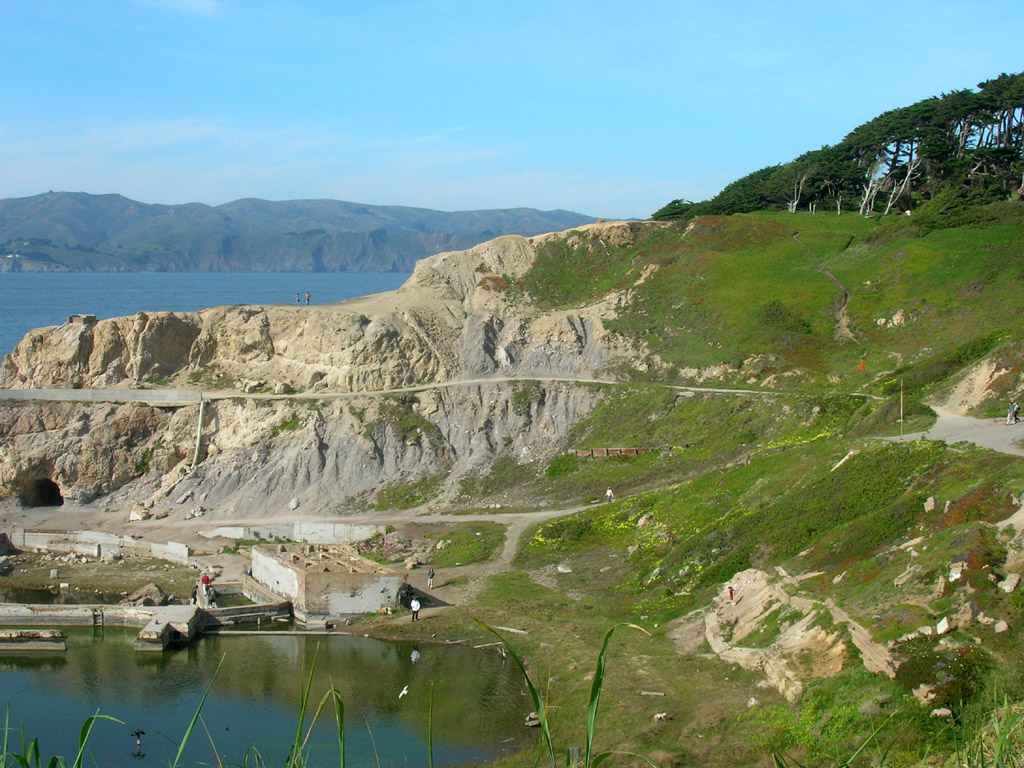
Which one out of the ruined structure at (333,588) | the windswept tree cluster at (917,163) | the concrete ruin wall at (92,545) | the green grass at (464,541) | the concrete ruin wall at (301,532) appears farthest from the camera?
the windswept tree cluster at (917,163)

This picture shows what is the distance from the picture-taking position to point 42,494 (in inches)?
2571

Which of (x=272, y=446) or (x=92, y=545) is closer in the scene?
(x=92, y=545)

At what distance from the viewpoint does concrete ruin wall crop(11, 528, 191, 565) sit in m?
54.0

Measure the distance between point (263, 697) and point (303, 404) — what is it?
3353cm

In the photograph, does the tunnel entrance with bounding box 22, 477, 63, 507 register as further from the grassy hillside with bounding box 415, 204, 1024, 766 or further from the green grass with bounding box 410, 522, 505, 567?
the grassy hillside with bounding box 415, 204, 1024, 766

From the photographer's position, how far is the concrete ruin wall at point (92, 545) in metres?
54.0

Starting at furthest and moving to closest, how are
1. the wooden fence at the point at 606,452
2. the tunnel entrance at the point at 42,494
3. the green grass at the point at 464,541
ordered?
the tunnel entrance at the point at 42,494
the wooden fence at the point at 606,452
the green grass at the point at 464,541

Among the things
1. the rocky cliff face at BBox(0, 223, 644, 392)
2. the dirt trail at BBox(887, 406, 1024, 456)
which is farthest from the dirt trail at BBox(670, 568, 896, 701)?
the rocky cliff face at BBox(0, 223, 644, 392)

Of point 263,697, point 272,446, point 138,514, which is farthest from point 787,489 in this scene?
point 138,514

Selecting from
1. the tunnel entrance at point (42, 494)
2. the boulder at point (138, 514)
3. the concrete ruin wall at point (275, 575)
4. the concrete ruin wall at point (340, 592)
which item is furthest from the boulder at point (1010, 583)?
the tunnel entrance at point (42, 494)

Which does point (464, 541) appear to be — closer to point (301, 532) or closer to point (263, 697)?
point (301, 532)

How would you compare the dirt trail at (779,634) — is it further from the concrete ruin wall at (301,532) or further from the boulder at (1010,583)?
the concrete ruin wall at (301,532)

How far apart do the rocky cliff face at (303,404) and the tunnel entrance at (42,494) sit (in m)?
0.13

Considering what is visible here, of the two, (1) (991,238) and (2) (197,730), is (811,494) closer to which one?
(2) (197,730)
